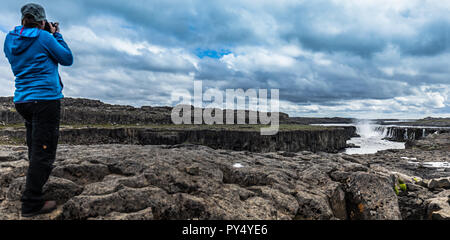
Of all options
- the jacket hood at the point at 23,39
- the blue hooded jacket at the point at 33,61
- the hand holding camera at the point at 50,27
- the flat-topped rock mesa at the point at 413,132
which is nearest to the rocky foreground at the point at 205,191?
the blue hooded jacket at the point at 33,61

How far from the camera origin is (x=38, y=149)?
4578 millimetres

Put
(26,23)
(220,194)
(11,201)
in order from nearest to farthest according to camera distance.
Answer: (26,23)
(11,201)
(220,194)

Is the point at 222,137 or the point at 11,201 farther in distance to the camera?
the point at 222,137

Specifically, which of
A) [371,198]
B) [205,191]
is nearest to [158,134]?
[205,191]

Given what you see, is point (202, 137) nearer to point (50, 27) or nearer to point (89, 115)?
point (89, 115)

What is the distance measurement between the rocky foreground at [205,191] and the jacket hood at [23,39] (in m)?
2.60

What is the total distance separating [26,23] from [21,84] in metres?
1.09

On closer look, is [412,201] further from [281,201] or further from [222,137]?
[222,137]

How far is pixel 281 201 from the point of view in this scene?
20.3 feet

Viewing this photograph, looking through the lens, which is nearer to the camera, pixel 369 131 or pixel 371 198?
pixel 371 198

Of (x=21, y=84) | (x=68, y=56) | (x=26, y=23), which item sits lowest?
(x=21, y=84)

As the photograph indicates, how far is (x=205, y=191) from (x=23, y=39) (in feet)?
15.0

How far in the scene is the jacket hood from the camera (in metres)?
4.64
